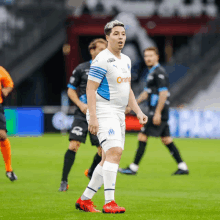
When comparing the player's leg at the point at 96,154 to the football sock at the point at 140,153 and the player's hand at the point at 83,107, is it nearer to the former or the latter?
the player's hand at the point at 83,107

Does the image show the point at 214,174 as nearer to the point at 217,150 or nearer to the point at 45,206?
the point at 45,206

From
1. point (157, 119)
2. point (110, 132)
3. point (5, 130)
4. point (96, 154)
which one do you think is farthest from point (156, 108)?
point (110, 132)

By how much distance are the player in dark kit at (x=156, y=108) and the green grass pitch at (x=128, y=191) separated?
11.0 inches

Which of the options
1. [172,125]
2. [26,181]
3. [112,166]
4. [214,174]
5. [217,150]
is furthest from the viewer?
[172,125]

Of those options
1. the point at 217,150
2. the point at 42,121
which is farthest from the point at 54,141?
the point at 217,150

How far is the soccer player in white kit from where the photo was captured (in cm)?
555

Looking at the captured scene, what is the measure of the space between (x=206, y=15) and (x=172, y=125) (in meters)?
8.83

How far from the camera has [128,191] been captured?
24.4 feet

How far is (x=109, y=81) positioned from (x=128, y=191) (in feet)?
7.54

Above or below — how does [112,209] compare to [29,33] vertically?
below

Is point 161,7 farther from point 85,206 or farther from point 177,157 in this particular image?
point 85,206

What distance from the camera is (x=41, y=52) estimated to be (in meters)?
26.0

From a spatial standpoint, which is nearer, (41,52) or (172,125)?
(172,125)

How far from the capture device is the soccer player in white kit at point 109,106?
555cm
